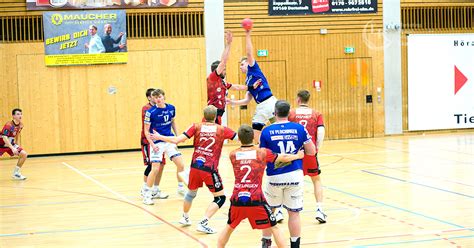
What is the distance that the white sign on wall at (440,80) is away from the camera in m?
26.8

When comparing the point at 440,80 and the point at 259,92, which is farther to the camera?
the point at 440,80

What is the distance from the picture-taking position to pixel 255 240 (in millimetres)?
10484

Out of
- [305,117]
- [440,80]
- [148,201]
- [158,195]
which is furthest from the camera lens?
[440,80]

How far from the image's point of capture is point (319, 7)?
25.8m

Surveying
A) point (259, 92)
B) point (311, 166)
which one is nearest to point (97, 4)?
point (259, 92)

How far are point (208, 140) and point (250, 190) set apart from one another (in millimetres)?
2363

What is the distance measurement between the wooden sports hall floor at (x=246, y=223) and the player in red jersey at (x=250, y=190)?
1.72 meters

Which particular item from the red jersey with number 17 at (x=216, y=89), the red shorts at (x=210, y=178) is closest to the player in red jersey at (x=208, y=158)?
the red shorts at (x=210, y=178)

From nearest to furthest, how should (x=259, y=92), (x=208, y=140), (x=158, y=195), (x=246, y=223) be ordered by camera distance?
(x=208, y=140), (x=246, y=223), (x=259, y=92), (x=158, y=195)

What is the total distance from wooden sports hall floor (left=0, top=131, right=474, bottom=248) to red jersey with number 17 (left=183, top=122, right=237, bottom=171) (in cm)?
113

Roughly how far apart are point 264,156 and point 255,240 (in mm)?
2267

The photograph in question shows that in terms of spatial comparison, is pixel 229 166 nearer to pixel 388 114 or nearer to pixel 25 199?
pixel 25 199

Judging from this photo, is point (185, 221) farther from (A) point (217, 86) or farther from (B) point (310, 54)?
(B) point (310, 54)

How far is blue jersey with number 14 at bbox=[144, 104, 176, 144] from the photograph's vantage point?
1310 cm
